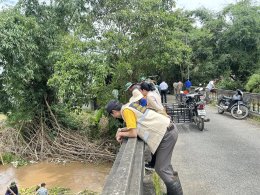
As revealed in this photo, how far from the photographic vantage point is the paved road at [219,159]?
6098 millimetres

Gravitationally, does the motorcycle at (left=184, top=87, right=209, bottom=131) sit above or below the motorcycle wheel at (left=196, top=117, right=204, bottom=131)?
above

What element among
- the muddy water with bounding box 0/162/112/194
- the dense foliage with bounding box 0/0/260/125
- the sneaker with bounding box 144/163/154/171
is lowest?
the muddy water with bounding box 0/162/112/194

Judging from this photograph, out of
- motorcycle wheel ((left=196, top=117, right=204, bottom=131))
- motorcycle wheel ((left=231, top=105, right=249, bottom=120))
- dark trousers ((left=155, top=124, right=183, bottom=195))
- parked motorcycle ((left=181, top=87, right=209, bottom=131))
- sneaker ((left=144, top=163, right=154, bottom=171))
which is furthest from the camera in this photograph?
motorcycle wheel ((left=231, top=105, right=249, bottom=120))

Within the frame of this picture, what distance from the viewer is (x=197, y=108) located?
11898mm

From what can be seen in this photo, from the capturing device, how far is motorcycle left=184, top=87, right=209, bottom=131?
11782 millimetres

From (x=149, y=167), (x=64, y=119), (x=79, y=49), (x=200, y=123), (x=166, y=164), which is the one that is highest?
(x=79, y=49)

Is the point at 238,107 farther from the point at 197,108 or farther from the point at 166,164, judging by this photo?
the point at 166,164

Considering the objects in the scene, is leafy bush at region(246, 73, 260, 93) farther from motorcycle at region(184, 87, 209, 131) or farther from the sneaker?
the sneaker

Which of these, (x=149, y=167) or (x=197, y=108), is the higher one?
(x=149, y=167)

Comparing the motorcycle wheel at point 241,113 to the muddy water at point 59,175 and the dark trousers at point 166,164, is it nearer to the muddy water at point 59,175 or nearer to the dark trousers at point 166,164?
the muddy water at point 59,175

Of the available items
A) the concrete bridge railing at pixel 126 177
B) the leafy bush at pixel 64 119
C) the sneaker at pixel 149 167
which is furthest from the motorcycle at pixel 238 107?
the concrete bridge railing at pixel 126 177

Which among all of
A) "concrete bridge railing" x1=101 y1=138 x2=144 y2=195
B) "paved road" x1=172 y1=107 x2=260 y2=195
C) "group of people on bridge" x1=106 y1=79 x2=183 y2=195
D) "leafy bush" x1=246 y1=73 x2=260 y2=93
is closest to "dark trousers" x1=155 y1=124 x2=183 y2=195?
"group of people on bridge" x1=106 y1=79 x2=183 y2=195

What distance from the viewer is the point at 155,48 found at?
1411cm

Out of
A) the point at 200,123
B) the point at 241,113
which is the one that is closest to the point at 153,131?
the point at 200,123
